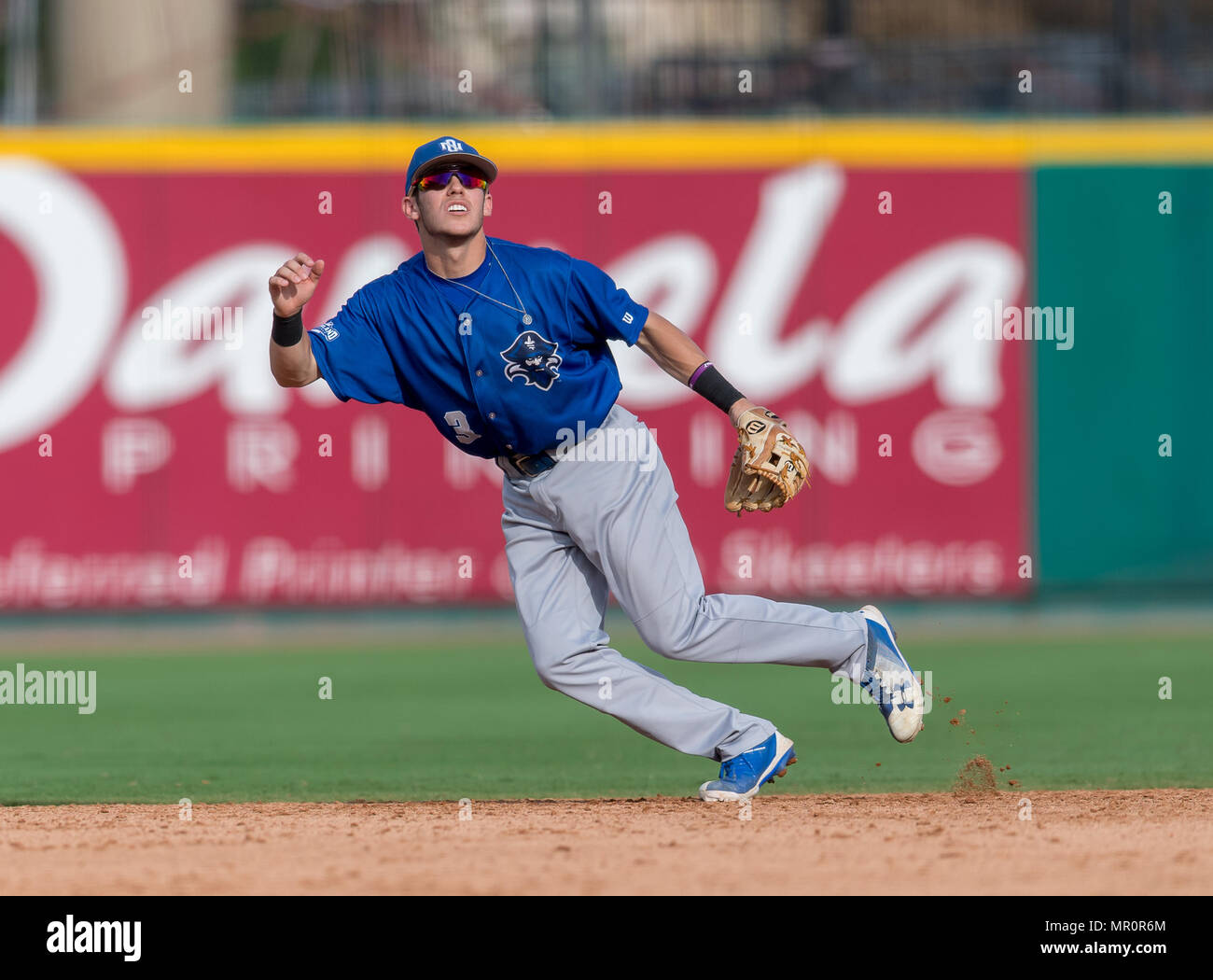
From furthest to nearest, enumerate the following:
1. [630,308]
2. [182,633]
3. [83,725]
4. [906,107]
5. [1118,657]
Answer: [906,107] < [182,633] < [1118,657] < [83,725] < [630,308]

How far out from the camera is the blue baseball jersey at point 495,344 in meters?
5.29

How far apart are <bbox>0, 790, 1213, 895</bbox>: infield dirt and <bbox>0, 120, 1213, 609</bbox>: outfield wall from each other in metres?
6.28

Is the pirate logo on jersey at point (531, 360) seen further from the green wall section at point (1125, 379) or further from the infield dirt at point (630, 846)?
the green wall section at point (1125, 379)

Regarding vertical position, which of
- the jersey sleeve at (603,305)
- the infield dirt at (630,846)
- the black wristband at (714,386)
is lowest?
the infield dirt at (630,846)

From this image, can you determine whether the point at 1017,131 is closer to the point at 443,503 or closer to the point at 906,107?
the point at 906,107

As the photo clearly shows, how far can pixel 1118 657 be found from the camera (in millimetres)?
10406

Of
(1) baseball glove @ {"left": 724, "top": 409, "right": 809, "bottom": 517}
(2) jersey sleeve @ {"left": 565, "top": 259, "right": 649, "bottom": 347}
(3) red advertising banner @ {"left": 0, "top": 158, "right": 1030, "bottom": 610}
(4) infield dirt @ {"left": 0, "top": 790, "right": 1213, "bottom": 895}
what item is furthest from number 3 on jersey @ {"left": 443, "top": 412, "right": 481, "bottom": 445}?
(3) red advertising banner @ {"left": 0, "top": 158, "right": 1030, "bottom": 610}

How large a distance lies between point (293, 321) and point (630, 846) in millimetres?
1886

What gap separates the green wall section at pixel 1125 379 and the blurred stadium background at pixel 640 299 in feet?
0.08

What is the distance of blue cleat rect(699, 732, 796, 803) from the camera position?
17.9 feet

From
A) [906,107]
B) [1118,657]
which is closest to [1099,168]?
[906,107]

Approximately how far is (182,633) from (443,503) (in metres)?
2.05

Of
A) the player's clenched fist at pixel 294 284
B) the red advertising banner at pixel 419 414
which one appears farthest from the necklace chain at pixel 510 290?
the red advertising banner at pixel 419 414

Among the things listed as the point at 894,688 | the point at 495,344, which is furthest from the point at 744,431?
the point at 894,688
